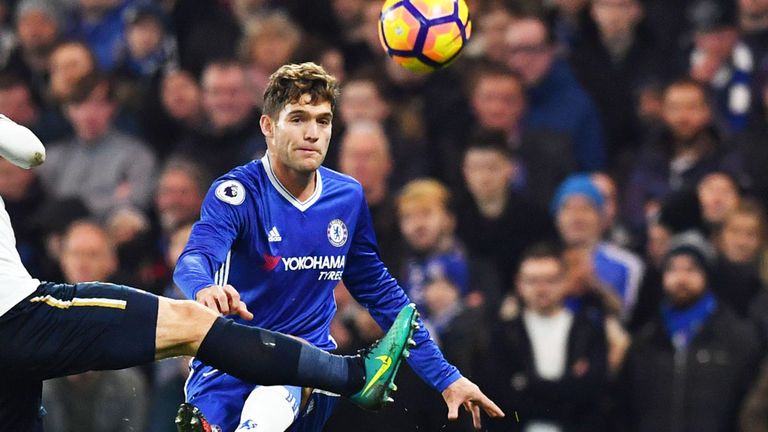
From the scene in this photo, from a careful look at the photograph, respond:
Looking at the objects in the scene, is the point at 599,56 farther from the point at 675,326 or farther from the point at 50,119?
the point at 50,119

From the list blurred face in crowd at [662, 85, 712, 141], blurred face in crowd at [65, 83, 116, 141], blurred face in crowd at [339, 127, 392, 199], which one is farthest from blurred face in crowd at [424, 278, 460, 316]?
blurred face in crowd at [65, 83, 116, 141]

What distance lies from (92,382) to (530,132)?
11.8 feet

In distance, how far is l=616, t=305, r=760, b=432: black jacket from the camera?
961cm

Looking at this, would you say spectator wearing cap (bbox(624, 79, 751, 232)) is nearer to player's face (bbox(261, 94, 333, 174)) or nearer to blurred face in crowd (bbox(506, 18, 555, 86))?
blurred face in crowd (bbox(506, 18, 555, 86))

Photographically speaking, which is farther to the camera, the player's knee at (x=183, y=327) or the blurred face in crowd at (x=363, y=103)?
the blurred face in crowd at (x=363, y=103)

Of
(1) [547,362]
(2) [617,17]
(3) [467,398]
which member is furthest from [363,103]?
(3) [467,398]

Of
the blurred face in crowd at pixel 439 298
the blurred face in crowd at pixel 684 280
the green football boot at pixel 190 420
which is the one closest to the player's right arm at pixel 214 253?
the green football boot at pixel 190 420

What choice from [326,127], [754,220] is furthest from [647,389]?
[326,127]

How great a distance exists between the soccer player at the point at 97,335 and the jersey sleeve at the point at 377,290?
2.97 ft

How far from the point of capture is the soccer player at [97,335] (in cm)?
597

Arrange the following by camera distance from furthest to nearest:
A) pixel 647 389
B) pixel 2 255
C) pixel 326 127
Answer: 1. pixel 647 389
2. pixel 326 127
3. pixel 2 255

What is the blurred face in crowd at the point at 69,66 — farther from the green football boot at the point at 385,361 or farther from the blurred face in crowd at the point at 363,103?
the green football boot at the point at 385,361

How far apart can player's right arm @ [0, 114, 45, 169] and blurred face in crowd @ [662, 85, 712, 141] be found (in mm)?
5748

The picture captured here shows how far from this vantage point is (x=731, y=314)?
980 cm
